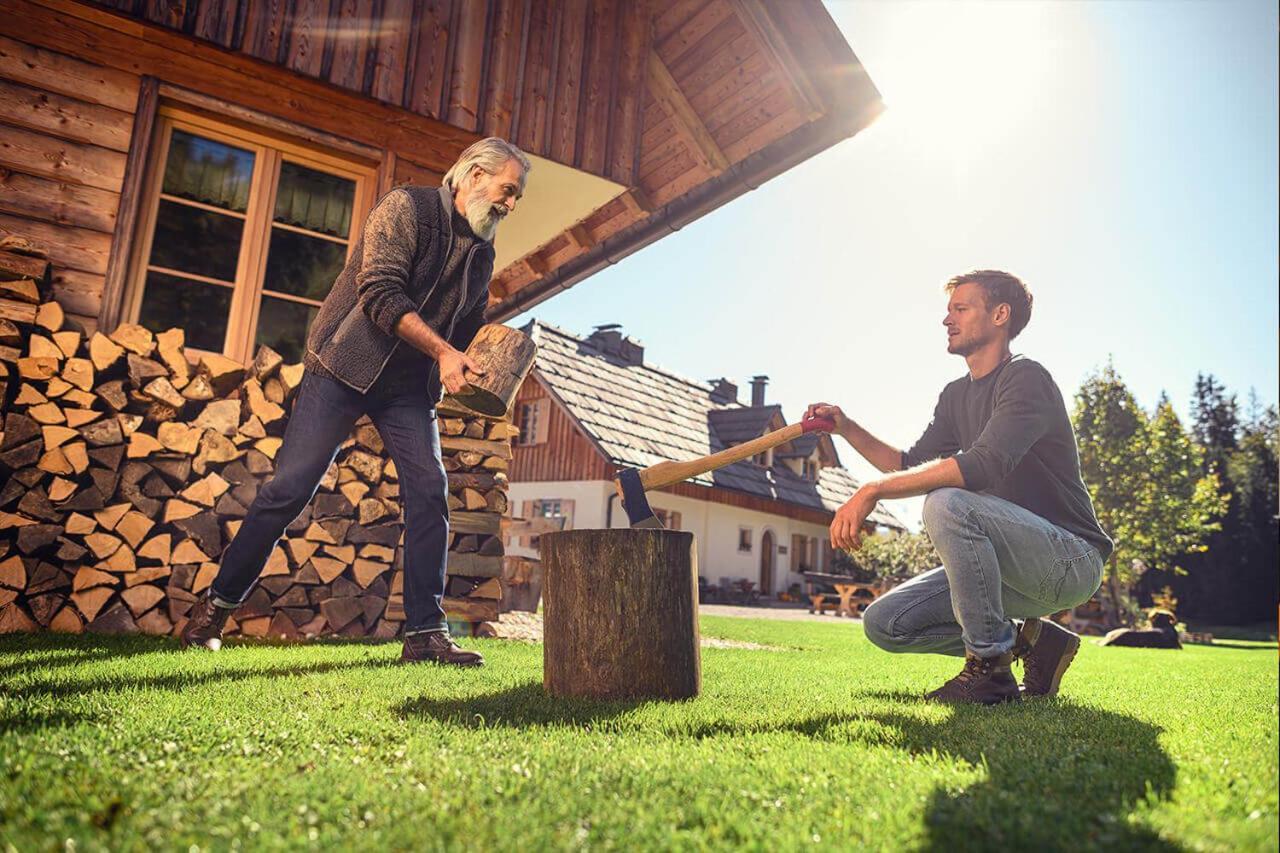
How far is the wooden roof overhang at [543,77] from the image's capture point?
4.82 meters

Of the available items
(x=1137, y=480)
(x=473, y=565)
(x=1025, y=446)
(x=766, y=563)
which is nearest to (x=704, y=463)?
(x=1025, y=446)

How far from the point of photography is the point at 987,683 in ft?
9.16

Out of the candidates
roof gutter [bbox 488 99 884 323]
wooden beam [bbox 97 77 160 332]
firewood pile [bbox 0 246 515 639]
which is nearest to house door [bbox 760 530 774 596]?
roof gutter [bbox 488 99 884 323]

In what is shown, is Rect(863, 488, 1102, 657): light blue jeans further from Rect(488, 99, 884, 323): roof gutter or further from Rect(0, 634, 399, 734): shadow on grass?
Rect(488, 99, 884, 323): roof gutter

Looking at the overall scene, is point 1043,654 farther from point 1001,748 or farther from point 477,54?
point 477,54

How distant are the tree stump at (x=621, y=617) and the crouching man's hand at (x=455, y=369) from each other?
688mm

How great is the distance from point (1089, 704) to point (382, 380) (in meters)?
3.00

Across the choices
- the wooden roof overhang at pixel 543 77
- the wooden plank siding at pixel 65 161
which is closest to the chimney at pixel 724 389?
the wooden roof overhang at pixel 543 77

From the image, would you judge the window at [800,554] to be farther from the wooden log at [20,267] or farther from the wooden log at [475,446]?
the wooden log at [20,267]

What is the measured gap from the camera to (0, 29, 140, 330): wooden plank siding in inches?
180

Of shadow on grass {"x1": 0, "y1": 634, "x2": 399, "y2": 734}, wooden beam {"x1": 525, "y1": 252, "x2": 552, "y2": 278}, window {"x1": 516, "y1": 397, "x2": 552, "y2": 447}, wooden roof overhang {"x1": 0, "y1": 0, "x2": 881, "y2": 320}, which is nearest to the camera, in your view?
shadow on grass {"x1": 0, "y1": 634, "x2": 399, "y2": 734}

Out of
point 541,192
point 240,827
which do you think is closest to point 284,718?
point 240,827

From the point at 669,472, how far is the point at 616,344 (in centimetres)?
2231

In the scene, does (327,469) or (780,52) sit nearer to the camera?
(327,469)
